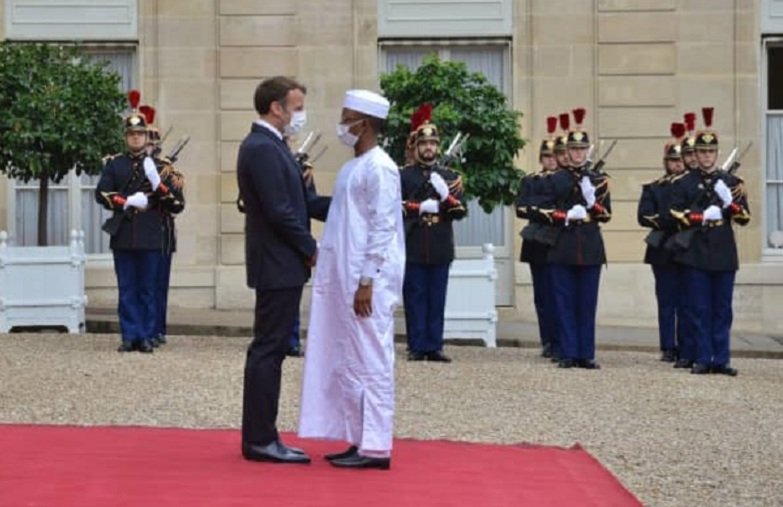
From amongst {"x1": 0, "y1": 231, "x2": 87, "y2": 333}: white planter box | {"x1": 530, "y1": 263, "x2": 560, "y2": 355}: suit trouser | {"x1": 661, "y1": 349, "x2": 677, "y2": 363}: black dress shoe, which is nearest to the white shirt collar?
{"x1": 530, "y1": 263, "x2": 560, "y2": 355}: suit trouser

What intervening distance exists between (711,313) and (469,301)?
10.3ft

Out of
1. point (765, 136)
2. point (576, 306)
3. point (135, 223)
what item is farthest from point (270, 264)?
point (765, 136)

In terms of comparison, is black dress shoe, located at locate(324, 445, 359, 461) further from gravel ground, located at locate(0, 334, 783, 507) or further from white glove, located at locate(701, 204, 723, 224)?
white glove, located at locate(701, 204, 723, 224)

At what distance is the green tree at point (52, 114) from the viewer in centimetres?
1706

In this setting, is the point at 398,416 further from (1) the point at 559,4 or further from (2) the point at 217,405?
(1) the point at 559,4

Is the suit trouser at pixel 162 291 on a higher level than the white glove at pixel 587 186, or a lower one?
lower

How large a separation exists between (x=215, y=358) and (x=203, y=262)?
628 cm

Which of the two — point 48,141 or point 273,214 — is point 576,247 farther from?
point 273,214

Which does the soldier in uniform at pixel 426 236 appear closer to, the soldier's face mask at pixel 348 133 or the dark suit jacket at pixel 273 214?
the soldier's face mask at pixel 348 133

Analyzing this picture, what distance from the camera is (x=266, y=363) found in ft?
28.7

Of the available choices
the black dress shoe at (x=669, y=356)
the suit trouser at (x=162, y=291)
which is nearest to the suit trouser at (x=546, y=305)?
the black dress shoe at (x=669, y=356)

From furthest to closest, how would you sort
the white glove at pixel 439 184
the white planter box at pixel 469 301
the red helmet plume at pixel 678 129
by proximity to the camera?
the white planter box at pixel 469 301 < the red helmet plume at pixel 678 129 < the white glove at pixel 439 184

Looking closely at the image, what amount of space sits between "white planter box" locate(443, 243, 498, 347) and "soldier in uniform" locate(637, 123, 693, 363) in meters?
1.64

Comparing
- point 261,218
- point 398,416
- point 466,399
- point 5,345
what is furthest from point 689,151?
point 261,218
